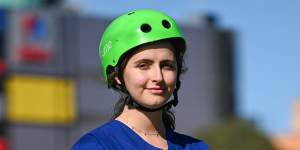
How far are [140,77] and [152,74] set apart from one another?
0.06m

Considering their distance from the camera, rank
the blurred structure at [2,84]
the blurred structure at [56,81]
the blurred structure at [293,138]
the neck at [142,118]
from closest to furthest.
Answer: the neck at [142,118], the blurred structure at [2,84], the blurred structure at [56,81], the blurred structure at [293,138]

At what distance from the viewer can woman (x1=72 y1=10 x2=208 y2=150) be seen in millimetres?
4230

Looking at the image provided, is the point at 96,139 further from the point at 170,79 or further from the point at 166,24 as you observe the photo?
the point at 166,24

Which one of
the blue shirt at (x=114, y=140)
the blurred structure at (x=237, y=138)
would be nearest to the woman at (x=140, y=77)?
the blue shirt at (x=114, y=140)

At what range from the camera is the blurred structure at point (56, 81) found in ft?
176

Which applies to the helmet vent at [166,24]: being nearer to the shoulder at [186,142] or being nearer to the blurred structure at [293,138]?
the shoulder at [186,142]

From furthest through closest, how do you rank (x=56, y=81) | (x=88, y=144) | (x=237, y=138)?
(x=56, y=81) < (x=237, y=138) < (x=88, y=144)

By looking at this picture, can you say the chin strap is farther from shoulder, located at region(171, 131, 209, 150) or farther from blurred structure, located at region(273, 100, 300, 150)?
blurred structure, located at region(273, 100, 300, 150)

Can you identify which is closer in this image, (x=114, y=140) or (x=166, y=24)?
(x=114, y=140)

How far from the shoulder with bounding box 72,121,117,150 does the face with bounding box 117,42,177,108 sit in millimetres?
177

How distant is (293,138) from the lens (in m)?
82.5

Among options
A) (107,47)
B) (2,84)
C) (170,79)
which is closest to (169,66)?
(170,79)

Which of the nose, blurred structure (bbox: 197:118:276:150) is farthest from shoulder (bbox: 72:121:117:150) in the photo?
blurred structure (bbox: 197:118:276:150)

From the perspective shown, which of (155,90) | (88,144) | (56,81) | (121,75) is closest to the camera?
(88,144)
